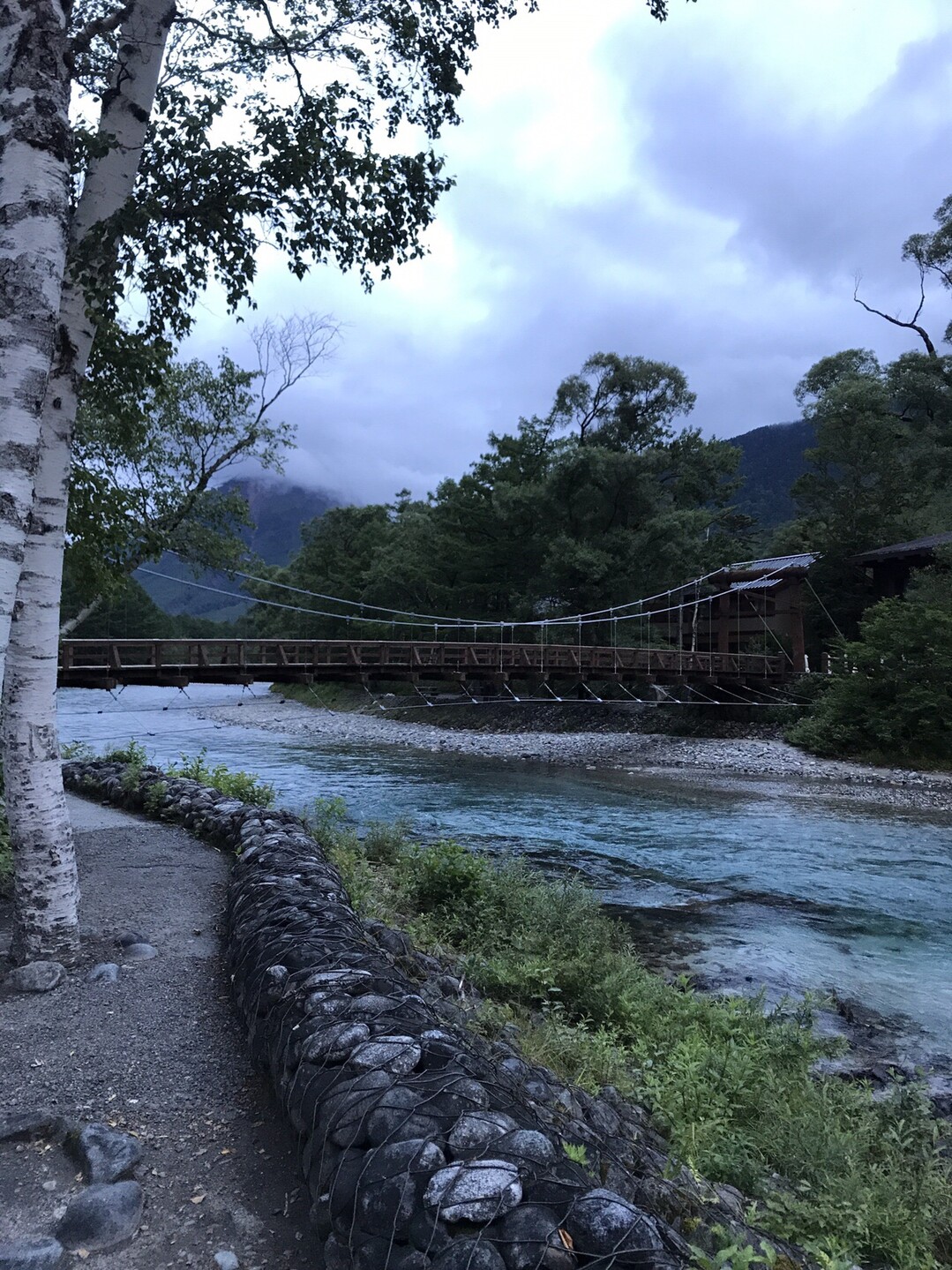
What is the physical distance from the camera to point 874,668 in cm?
1614

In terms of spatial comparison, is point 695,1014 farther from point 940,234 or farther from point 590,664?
point 940,234

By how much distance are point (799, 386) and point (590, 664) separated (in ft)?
69.6

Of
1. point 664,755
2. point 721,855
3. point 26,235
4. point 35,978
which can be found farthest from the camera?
point 664,755

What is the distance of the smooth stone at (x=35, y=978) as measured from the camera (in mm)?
3094

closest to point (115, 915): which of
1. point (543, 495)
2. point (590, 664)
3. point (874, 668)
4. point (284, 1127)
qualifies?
point (284, 1127)

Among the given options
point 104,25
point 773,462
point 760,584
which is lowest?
point 760,584

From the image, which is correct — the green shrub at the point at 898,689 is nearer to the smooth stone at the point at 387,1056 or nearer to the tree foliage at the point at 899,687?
the tree foliage at the point at 899,687

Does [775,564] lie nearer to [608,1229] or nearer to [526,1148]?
[526,1148]

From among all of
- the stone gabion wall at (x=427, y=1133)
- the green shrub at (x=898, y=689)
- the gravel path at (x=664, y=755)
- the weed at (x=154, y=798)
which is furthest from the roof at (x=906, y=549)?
the stone gabion wall at (x=427, y=1133)

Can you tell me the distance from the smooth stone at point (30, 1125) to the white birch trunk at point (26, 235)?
1.25 metres

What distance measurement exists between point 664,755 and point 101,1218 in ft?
58.6

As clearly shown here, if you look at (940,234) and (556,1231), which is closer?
(556,1231)

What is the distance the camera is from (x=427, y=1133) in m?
1.77

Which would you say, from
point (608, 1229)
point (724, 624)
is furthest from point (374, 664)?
point (608, 1229)
